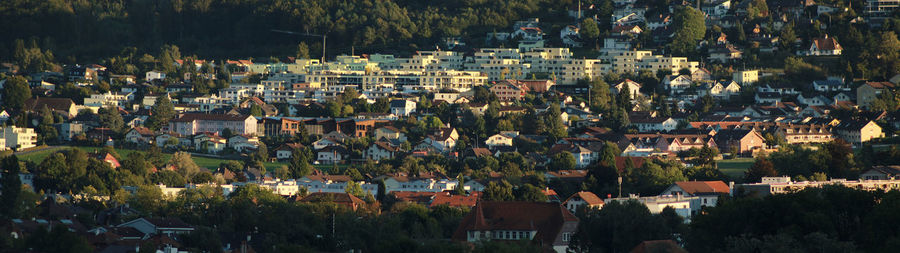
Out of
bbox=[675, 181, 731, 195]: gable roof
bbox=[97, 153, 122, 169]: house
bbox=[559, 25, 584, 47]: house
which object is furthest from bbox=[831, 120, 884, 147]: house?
bbox=[97, 153, 122, 169]: house

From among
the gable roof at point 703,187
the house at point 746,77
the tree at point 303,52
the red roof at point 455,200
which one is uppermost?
the tree at point 303,52

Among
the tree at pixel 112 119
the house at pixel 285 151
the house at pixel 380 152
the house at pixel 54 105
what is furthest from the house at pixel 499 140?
the house at pixel 54 105

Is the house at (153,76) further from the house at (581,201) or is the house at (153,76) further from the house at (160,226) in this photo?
the house at (160,226)

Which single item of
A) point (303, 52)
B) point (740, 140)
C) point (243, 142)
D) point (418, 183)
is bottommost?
point (418, 183)

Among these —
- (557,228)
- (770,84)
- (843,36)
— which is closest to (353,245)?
(557,228)

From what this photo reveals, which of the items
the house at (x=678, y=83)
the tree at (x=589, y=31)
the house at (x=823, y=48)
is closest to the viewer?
the house at (x=678, y=83)

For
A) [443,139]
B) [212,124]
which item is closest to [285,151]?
[443,139]

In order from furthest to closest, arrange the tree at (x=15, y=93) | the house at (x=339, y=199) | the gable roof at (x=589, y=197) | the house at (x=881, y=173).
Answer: the tree at (x=15, y=93) → the house at (x=881, y=173) → the house at (x=339, y=199) → the gable roof at (x=589, y=197)

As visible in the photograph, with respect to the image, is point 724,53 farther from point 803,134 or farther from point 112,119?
point 112,119
